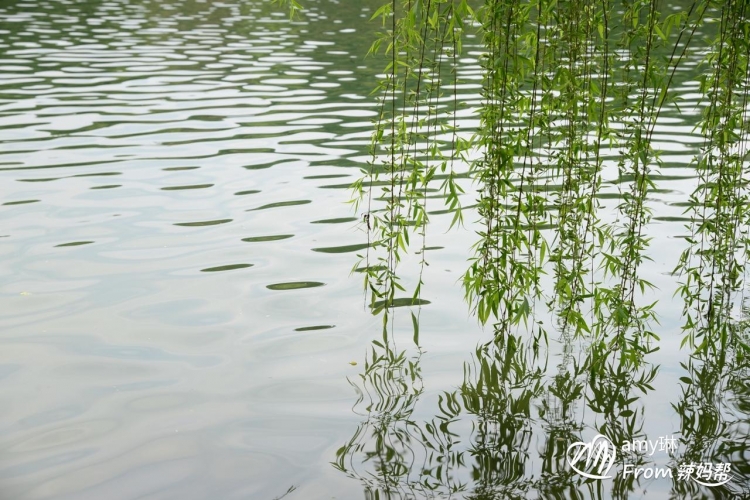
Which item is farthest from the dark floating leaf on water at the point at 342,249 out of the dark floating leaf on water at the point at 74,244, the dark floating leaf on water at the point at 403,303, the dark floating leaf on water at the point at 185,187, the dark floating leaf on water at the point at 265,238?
the dark floating leaf on water at the point at 185,187

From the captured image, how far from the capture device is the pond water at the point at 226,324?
121 inches

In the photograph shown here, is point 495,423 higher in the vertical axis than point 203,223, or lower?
lower

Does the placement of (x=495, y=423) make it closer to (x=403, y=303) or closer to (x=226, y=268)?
(x=403, y=303)

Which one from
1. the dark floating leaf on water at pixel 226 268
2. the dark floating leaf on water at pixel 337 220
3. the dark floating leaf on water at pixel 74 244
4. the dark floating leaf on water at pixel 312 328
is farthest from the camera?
the dark floating leaf on water at pixel 337 220

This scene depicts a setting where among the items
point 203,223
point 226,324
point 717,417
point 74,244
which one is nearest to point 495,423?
point 717,417

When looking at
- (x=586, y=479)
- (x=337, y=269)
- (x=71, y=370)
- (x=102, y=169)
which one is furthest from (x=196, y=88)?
(x=586, y=479)

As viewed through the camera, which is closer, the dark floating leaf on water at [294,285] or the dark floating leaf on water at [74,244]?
the dark floating leaf on water at [294,285]

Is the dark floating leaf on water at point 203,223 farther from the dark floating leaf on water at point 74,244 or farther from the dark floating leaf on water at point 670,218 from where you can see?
the dark floating leaf on water at point 670,218

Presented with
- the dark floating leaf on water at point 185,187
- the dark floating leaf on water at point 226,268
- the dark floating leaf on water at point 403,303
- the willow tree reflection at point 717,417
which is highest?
the dark floating leaf on water at point 185,187

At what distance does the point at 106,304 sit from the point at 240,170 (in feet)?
8.13

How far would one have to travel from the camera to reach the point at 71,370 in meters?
3.73

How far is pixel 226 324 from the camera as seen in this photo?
13.7 feet

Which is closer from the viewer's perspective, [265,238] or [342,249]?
[342,249]

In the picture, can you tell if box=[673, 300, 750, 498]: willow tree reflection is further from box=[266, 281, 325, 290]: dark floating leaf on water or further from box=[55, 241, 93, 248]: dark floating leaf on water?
box=[55, 241, 93, 248]: dark floating leaf on water
